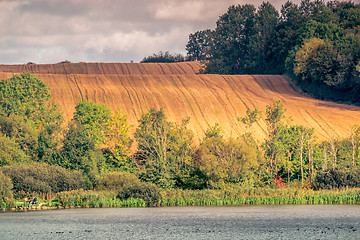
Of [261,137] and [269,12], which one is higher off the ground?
[269,12]

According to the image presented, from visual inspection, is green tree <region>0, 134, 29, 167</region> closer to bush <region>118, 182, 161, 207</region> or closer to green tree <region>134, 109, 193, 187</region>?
green tree <region>134, 109, 193, 187</region>

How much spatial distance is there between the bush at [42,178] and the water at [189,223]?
853 centimetres

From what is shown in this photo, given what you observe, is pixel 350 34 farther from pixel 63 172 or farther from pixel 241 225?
pixel 241 225

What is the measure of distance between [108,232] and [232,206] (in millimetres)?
24112

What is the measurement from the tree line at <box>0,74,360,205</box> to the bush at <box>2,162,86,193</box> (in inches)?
5.1

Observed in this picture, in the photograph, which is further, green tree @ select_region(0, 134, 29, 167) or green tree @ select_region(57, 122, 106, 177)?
green tree @ select_region(57, 122, 106, 177)

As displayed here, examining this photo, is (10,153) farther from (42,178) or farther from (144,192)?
(144,192)

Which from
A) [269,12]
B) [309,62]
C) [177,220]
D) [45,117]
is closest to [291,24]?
[269,12]

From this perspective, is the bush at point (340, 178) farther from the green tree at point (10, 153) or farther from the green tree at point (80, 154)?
the green tree at point (10, 153)

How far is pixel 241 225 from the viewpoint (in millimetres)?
58812

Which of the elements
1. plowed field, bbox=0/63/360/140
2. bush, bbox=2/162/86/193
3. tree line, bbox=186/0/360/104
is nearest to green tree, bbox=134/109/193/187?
bush, bbox=2/162/86/193

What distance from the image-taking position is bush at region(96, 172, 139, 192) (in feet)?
274

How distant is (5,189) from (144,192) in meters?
16.7

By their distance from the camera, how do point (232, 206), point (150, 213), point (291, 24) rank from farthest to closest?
point (291, 24) < point (232, 206) < point (150, 213)
